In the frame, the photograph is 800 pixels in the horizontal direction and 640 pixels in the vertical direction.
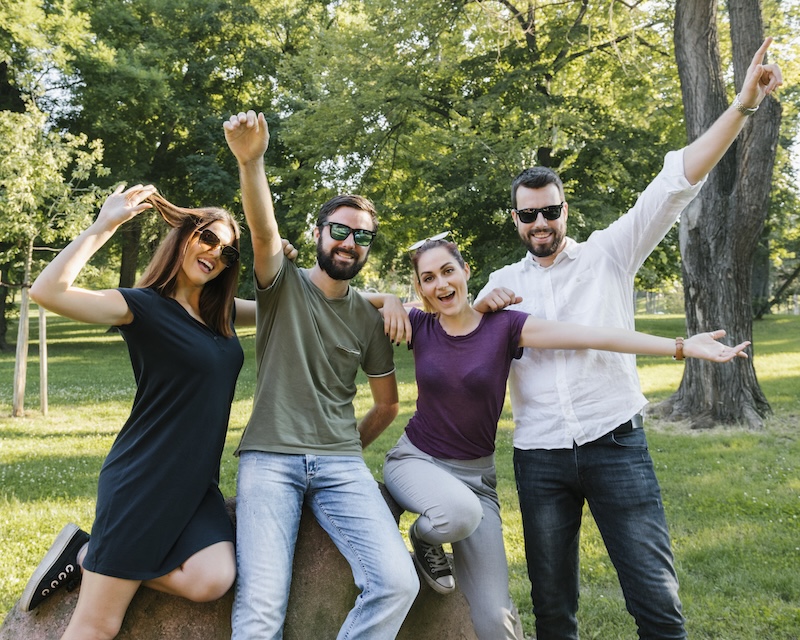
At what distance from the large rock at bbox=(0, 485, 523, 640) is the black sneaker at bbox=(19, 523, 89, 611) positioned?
6 centimetres

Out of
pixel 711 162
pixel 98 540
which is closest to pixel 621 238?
pixel 711 162

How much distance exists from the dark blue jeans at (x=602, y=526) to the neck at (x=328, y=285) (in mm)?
1308

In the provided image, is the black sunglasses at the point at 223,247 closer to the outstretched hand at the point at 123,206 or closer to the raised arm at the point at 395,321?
the outstretched hand at the point at 123,206

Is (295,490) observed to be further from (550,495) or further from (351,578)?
(550,495)

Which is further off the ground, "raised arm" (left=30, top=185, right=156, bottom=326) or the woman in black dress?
"raised arm" (left=30, top=185, right=156, bottom=326)

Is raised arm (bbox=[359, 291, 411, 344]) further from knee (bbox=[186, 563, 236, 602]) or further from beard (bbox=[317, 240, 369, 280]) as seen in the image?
knee (bbox=[186, 563, 236, 602])

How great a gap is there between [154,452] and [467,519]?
4.90 ft

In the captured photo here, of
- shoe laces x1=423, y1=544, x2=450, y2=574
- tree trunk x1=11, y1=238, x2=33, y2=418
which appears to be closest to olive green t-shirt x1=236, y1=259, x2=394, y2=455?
shoe laces x1=423, y1=544, x2=450, y2=574

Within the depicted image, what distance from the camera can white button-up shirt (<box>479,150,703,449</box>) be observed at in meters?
3.50

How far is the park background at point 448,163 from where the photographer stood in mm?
7137

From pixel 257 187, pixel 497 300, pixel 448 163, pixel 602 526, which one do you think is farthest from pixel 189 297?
pixel 448 163

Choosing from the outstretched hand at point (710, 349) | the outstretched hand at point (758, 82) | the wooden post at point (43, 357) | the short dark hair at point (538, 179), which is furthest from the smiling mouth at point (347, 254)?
the wooden post at point (43, 357)

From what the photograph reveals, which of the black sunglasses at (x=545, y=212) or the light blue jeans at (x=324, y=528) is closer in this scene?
the light blue jeans at (x=324, y=528)

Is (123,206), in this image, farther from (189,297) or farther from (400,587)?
(400,587)
